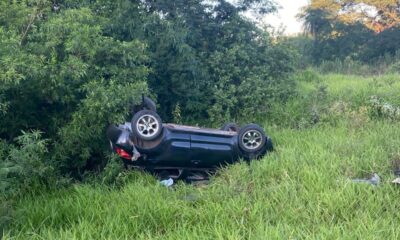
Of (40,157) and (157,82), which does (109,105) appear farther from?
(157,82)

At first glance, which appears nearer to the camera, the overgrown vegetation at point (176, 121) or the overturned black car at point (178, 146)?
the overgrown vegetation at point (176, 121)

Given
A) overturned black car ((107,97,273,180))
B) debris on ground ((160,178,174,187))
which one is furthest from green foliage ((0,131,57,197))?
debris on ground ((160,178,174,187))

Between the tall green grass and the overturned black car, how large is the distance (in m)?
0.24

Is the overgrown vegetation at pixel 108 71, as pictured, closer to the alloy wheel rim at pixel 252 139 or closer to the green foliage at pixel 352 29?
the alloy wheel rim at pixel 252 139

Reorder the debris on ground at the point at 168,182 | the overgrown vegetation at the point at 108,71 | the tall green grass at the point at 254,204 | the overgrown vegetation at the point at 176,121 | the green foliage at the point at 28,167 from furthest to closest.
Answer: the overgrown vegetation at the point at 108,71 < the debris on ground at the point at 168,182 < the green foliage at the point at 28,167 < the overgrown vegetation at the point at 176,121 < the tall green grass at the point at 254,204

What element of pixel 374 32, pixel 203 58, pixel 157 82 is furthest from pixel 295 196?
pixel 374 32

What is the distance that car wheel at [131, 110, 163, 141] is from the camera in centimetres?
533

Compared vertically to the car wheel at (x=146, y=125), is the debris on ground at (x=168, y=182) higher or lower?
lower

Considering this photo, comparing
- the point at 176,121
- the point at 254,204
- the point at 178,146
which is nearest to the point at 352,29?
the point at 176,121

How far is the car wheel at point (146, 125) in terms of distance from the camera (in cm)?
533

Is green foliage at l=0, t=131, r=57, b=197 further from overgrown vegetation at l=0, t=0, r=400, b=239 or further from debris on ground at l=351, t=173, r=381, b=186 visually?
debris on ground at l=351, t=173, r=381, b=186

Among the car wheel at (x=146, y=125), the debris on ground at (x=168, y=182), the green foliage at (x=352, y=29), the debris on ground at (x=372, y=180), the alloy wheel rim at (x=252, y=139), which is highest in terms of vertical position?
the green foliage at (x=352, y=29)

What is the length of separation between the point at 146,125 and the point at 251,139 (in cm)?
135

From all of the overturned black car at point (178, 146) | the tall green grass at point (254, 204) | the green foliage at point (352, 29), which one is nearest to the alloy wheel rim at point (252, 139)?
the overturned black car at point (178, 146)
